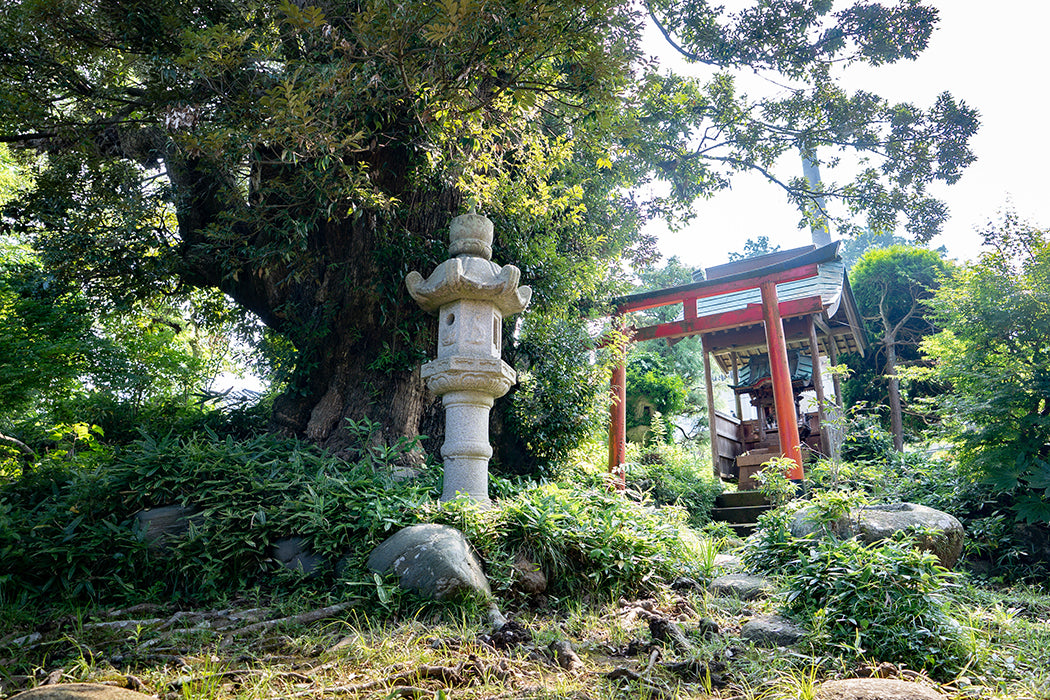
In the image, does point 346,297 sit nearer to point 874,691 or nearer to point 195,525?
point 195,525

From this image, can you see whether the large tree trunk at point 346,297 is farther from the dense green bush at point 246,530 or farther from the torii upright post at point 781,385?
the torii upright post at point 781,385

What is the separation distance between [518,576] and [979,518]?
4.60 meters

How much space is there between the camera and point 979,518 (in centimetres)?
590

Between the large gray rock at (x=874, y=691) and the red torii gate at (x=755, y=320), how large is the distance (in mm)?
5501

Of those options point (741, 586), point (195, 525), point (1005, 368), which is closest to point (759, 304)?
point (1005, 368)

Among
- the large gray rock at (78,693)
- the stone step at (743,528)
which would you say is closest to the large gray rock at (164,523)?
the large gray rock at (78,693)

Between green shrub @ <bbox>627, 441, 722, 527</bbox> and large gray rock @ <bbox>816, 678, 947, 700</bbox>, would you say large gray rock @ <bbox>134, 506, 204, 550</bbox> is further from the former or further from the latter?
green shrub @ <bbox>627, 441, 722, 527</bbox>

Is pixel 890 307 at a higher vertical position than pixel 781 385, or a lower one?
higher

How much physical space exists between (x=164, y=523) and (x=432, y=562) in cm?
192

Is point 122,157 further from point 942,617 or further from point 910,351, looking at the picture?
point 910,351

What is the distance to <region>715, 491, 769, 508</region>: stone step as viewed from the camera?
8.91 metres

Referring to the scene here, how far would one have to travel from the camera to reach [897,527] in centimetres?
481

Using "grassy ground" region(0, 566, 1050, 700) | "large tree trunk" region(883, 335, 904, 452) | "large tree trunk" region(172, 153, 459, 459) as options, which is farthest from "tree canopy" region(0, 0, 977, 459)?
"large tree trunk" region(883, 335, 904, 452)

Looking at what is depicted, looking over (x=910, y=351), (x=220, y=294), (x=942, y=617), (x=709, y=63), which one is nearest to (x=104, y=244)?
(x=220, y=294)
